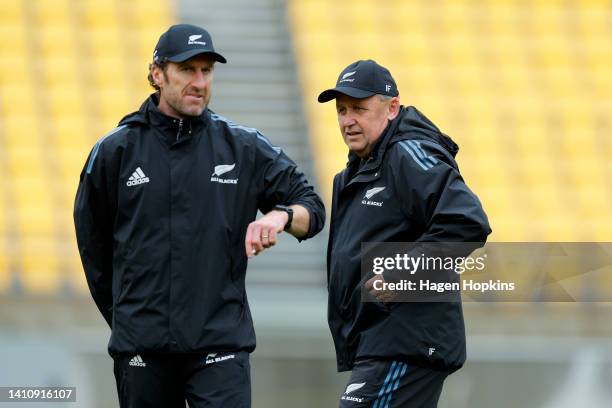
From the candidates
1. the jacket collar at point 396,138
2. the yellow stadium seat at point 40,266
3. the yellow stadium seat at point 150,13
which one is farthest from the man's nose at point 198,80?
the yellow stadium seat at point 150,13

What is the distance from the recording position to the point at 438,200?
3.82 m

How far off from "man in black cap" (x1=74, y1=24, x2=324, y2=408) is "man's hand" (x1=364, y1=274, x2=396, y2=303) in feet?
0.99

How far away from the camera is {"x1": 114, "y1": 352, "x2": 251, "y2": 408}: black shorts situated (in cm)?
383

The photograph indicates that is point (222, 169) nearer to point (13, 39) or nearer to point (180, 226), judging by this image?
point (180, 226)

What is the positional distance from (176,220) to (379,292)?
0.77 metres

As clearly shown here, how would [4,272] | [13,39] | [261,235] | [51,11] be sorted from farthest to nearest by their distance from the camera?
[51,11] < [13,39] < [4,272] < [261,235]

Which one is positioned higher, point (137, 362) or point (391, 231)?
point (391, 231)

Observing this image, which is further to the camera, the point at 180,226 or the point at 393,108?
the point at 393,108


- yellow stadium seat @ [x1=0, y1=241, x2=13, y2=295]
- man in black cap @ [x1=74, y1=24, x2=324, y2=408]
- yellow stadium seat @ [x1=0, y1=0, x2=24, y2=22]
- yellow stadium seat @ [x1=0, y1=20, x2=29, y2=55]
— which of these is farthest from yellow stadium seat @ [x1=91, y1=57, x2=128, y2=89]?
man in black cap @ [x1=74, y1=24, x2=324, y2=408]

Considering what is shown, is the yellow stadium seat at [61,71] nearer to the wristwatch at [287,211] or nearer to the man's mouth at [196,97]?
the man's mouth at [196,97]

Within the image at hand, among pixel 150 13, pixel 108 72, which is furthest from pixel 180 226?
pixel 150 13

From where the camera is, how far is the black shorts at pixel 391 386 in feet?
12.7

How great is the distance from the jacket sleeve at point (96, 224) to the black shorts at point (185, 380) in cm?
33

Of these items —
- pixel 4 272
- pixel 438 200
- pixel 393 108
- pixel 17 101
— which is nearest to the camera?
pixel 438 200
